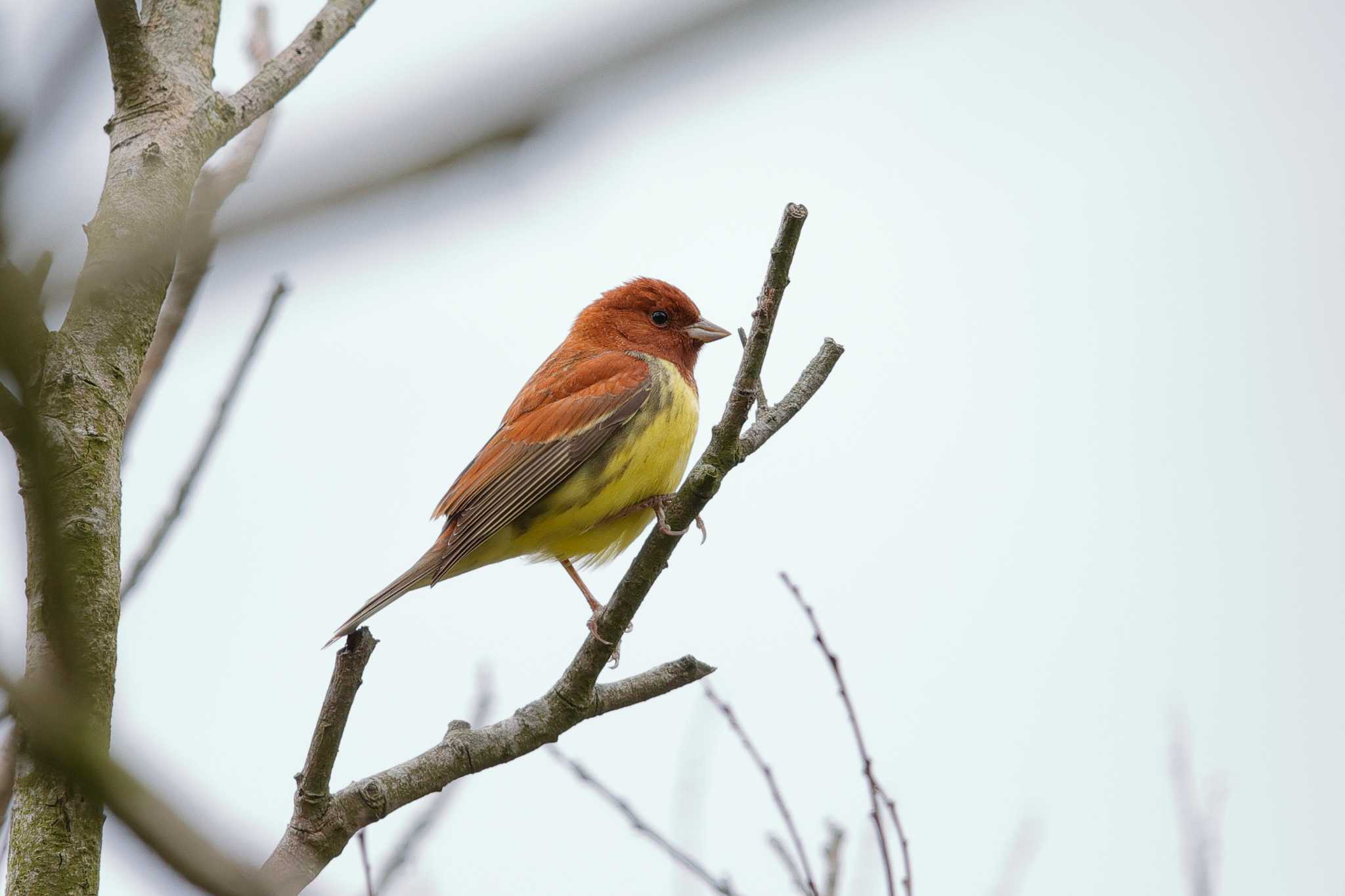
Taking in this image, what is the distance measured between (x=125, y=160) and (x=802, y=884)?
2795mm

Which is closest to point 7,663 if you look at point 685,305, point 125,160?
A: point 125,160

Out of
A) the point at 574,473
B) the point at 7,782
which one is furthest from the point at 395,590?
the point at 7,782

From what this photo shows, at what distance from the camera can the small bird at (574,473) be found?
641cm

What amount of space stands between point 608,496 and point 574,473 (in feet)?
0.69

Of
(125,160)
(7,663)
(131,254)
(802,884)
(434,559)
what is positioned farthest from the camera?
(434,559)

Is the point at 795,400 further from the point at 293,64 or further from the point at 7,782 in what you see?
the point at 7,782

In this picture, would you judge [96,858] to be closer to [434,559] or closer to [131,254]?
[131,254]

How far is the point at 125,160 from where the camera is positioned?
362 centimetres

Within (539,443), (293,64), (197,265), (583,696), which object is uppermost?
(293,64)

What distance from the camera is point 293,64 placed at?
188 inches

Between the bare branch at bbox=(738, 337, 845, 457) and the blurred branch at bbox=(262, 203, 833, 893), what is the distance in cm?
4

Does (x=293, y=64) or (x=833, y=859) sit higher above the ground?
(x=293, y=64)

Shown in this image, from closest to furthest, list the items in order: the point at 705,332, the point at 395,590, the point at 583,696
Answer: the point at 583,696 → the point at 395,590 → the point at 705,332

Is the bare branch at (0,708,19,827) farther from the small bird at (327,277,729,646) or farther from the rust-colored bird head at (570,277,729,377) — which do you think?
the rust-colored bird head at (570,277,729,377)
